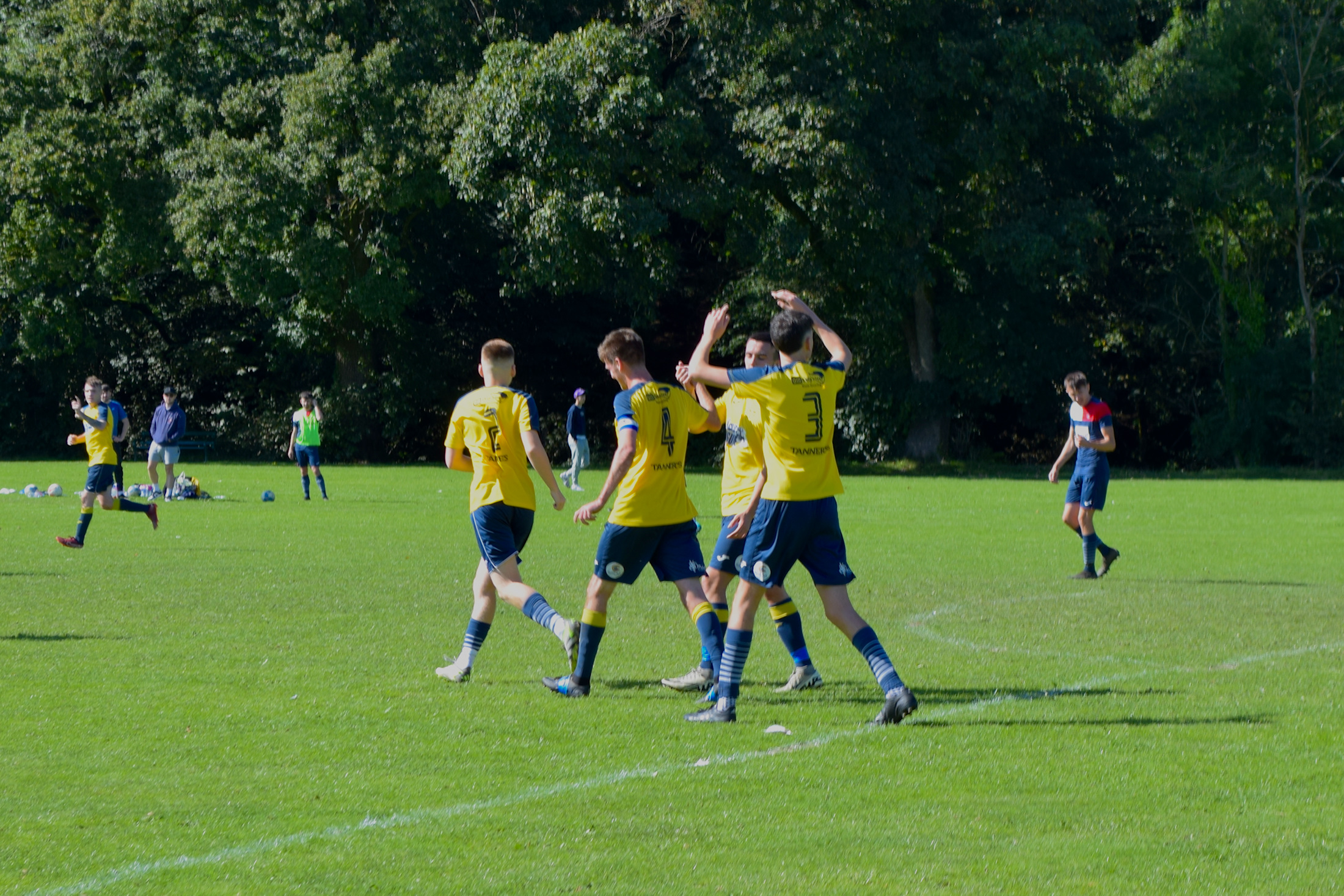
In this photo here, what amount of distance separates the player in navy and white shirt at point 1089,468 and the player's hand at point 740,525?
6247 mm

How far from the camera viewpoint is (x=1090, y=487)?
44.6 ft

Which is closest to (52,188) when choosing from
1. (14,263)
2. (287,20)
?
(14,263)

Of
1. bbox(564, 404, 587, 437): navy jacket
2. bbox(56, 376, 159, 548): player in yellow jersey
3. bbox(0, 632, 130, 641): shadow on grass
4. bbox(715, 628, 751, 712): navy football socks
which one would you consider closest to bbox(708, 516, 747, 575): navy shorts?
bbox(715, 628, 751, 712): navy football socks

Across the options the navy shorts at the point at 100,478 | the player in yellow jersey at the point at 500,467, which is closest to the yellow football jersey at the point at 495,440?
the player in yellow jersey at the point at 500,467

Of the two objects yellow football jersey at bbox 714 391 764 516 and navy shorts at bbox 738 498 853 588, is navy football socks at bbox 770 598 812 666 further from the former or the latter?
navy shorts at bbox 738 498 853 588

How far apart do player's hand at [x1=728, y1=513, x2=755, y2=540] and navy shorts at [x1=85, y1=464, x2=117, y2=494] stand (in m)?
10.1

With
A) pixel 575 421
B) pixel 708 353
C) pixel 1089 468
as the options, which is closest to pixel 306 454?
pixel 575 421

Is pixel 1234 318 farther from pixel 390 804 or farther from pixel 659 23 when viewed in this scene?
pixel 390 804

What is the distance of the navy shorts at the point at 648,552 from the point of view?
7449 millimetres

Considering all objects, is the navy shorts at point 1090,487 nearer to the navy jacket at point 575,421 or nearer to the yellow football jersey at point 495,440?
the yellow football jersey at point 495,440

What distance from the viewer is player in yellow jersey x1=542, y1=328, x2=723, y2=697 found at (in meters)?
7.44

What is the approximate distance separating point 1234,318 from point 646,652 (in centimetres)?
3555

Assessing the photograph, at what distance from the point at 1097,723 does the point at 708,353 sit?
8.44ft

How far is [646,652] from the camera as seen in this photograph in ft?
29.8
